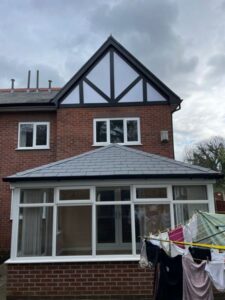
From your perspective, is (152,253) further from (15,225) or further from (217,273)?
(15,225)

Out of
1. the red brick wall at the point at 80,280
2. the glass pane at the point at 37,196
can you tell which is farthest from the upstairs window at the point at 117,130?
the red brick wall at the point at 80,280

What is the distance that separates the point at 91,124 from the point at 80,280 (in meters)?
6.63

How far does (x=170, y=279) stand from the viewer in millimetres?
5062

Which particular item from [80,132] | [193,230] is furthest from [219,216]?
[80,132]

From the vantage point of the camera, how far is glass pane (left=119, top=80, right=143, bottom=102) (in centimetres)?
1246

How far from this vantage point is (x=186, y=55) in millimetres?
11727

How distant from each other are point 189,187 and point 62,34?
300 inches

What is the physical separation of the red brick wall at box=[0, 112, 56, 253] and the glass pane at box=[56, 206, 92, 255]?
15.8 ft

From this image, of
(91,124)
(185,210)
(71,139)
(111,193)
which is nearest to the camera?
(185,210)

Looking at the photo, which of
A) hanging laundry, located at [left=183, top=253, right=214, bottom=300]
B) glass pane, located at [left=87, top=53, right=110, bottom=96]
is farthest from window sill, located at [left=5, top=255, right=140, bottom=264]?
glass pane, located at [left=87, top=53, right=110, bottom=96]

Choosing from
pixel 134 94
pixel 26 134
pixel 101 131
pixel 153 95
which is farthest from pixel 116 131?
pixel 26 134

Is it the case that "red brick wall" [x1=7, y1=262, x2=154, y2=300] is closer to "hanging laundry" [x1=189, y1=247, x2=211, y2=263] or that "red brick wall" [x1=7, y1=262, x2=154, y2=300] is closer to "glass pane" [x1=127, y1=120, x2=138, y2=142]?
"hanging laundry" [x1=189, y1=247, x2=211, y2=263]

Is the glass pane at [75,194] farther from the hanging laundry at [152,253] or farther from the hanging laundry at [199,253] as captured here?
the hanging laundry at [199,253]

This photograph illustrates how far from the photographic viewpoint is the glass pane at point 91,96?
12484 mm
